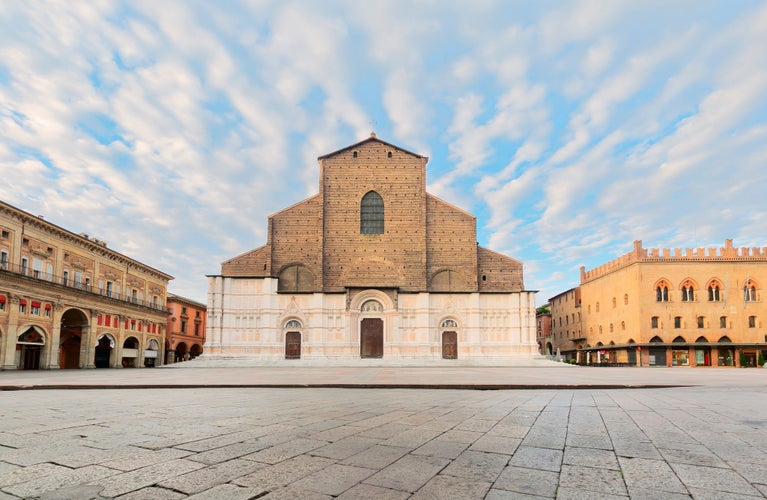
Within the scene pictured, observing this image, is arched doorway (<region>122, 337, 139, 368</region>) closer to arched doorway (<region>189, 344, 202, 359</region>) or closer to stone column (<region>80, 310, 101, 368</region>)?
stone column (<region>80, 310, 101, 368</region>)

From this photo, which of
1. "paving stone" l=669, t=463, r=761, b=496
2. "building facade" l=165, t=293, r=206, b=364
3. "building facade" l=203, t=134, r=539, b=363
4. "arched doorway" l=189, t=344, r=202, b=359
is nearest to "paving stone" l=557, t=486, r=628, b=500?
"paving stone" l=669, t=463, r=761, b=496

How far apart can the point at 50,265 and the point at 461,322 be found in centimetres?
3094

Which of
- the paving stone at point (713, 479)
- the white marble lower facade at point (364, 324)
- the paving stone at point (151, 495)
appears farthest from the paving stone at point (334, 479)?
the white marble lower facade at point (364, 324)

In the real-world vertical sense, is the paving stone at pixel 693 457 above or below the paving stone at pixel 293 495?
below

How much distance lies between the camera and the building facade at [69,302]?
1204 inches

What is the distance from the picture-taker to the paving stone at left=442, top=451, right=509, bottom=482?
153 inches

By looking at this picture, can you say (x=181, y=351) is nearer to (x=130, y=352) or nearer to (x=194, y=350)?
(x=194, y=350)

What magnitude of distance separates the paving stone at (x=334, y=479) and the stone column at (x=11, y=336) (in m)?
33.5

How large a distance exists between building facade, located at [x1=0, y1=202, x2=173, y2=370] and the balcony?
6 centimetres

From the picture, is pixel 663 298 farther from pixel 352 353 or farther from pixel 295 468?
pixel 295 468

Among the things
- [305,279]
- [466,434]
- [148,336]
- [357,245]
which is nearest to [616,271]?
[357,245]

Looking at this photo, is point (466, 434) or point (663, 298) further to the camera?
point (663, 298)

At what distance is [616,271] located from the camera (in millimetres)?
49281

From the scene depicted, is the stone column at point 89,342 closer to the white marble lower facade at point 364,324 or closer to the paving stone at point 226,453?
the white marble lower facade at point 364,324
